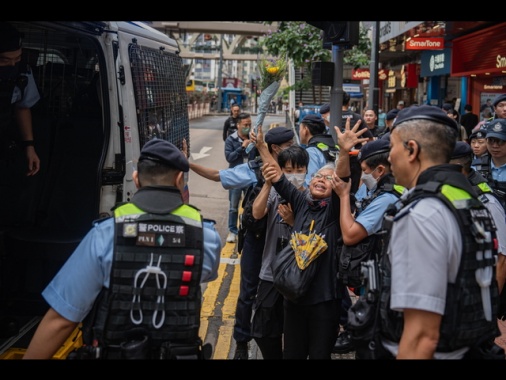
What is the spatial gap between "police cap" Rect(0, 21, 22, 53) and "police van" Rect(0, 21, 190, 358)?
10cm

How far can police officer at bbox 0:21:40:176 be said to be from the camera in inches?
186

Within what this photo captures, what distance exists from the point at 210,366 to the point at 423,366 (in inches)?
32.7

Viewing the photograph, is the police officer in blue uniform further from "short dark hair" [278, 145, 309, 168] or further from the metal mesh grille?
the metal mesh grille

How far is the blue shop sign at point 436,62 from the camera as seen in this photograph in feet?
63.1

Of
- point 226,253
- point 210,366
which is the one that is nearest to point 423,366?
point 210,366

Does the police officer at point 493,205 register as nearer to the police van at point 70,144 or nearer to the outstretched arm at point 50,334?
the police van at point 70,144

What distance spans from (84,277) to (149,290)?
11.5 inches

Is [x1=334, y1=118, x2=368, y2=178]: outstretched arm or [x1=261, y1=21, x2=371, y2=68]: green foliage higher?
[x1=261, y1=21, x2=371, y2=68]: green foliage

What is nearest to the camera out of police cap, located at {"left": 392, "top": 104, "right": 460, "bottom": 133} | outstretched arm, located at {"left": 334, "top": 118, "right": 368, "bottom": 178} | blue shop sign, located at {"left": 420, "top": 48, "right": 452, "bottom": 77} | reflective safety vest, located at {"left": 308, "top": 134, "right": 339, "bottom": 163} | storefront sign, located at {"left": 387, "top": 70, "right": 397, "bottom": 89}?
police cap, located at {"left": 392, "top": 104, "right": 460, "bottom": 133}

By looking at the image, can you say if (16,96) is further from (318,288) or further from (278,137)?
(318,288)

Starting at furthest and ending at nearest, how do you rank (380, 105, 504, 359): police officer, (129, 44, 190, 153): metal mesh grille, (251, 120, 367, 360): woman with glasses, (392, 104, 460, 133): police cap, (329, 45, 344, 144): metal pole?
1. (329, 45, 344, 144): metal pole
2. (129, 44, 190, 153): metal mesh grille
3. (251, 120, 367, 360): woman with glasses
4. (392, 104, 460, 133): police cap
5. (380, 105, 504, 359): police officer

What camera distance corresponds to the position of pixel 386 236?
272 cm

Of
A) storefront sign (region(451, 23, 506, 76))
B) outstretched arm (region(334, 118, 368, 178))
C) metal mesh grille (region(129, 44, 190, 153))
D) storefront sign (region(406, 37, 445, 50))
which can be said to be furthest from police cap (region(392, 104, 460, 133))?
storefront sign (region(406, 37, 445, 50))

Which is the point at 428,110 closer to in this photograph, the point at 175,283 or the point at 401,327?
the point at 401,327
